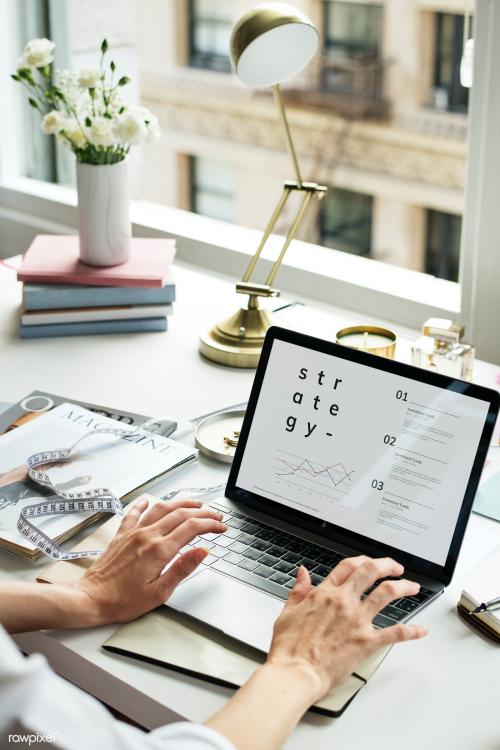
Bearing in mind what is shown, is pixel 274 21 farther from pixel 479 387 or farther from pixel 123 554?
pixel 123 554

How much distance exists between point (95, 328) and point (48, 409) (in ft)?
1.00

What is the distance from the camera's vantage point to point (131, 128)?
1562 mm

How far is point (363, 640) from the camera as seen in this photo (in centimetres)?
90

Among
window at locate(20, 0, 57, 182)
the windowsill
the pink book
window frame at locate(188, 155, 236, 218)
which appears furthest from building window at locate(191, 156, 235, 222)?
the pink book

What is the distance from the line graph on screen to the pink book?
61cm

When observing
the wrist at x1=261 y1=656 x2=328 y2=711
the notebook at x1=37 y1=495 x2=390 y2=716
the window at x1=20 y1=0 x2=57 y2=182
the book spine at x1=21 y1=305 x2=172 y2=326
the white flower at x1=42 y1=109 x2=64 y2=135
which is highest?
the white flower at x1=42 y1=109 x2=64 y2=135

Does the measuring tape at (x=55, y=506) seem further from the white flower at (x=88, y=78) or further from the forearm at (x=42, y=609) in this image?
the white flower at (x=88, y=78)

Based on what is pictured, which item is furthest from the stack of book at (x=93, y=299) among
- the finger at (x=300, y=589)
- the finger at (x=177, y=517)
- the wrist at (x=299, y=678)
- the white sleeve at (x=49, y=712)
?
the white sleeve at (x=49, y=712)

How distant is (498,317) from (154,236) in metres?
0.82

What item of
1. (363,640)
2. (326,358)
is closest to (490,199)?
(326,358)

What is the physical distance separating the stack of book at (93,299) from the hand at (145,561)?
636 mm

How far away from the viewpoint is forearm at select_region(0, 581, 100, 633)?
3.17ft

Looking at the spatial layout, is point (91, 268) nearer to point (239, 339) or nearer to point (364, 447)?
point (239, 339)

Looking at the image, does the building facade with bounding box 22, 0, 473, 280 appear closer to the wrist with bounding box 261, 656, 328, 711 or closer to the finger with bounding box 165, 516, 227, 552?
the finger with bounding box 165, 516, 227, 552
